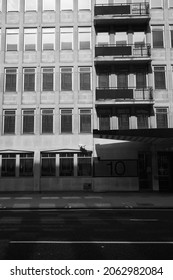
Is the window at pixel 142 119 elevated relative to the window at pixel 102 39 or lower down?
lower down

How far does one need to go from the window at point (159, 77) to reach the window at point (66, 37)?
8.43 meters

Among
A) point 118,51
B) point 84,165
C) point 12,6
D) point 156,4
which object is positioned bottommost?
point 84,165

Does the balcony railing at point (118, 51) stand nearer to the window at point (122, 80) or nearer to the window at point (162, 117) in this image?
the window at point (122, 80)

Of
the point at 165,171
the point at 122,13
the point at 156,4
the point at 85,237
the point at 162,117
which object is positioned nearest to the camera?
the point at 85,237

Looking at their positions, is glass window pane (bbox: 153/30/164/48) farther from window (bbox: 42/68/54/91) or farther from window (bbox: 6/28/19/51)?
window (bbox: 6/28/19/51)

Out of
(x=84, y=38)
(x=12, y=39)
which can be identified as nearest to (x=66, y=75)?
(x=84, y=38)

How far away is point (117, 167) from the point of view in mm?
27281

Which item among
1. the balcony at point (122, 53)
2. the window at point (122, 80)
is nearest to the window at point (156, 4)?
the balcony at point (122, 53)

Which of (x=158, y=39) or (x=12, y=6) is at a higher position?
(x=12, y=6)

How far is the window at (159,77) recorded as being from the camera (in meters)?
28.3

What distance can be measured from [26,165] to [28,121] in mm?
4066

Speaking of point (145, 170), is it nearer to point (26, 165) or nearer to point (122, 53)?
point (26, 165)

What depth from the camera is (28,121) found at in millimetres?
28109

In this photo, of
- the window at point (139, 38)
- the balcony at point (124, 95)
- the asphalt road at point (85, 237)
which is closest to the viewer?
the asphalt road at point (85, 237)
